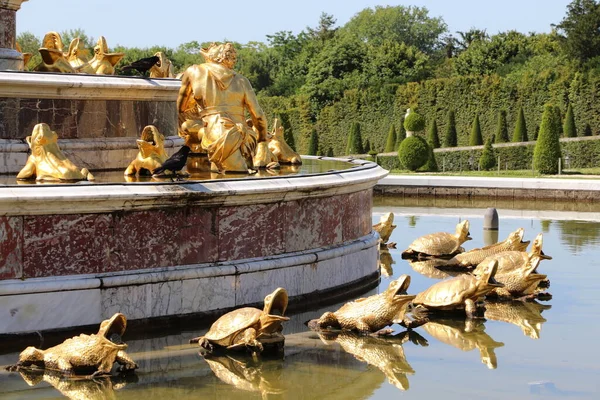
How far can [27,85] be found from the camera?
994 cm

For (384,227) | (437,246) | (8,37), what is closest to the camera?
(8,37)

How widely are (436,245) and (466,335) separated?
4139 mm

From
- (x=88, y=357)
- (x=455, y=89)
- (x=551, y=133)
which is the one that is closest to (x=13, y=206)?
(x=88, y=357)

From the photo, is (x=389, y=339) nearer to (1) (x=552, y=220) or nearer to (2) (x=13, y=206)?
(2) (x=13, y=206)

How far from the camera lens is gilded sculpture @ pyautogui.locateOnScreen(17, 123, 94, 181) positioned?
870 centimetres

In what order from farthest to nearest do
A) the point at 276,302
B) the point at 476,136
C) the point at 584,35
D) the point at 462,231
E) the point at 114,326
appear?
1. the point at 584,35
2. the point at 476,136
3. the point at 462,231
4. the point at 276,302
5. the point at 114,326

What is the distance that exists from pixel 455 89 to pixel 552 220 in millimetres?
20450

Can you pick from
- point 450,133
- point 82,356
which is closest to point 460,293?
point 82,356

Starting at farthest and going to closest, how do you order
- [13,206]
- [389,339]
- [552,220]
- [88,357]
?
1. [552,220]
2. [389,339]
3. [13,206]
4. [88,357]

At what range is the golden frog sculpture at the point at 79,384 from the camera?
6.89 metres

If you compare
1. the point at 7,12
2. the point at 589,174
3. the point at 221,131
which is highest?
the point at 7,12

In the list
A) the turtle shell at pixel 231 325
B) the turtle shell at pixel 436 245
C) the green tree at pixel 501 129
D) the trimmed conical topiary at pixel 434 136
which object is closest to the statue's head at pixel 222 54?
the turtle shell at pixel 436 245

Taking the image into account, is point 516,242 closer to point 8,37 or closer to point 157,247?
point 157,247

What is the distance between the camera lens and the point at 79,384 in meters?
7.12
